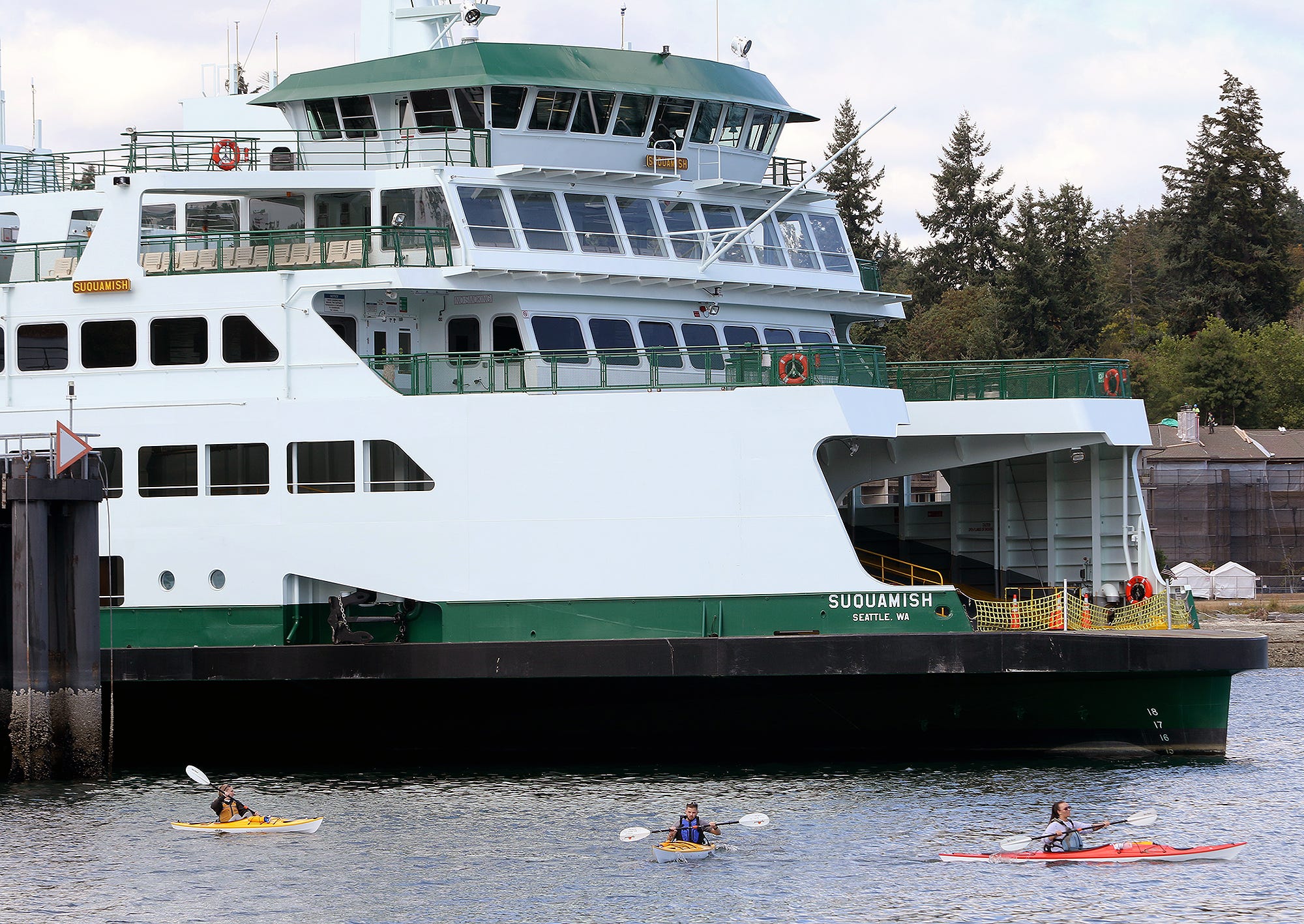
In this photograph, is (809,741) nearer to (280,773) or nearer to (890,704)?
(890,704)

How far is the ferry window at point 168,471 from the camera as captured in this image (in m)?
21.2

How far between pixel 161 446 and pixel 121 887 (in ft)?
20.8

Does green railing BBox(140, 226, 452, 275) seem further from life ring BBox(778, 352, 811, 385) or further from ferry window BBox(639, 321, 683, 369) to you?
life ring BBox(778, 352, 811, 385)

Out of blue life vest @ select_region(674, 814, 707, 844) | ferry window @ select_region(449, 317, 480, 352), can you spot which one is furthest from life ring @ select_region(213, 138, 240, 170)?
blue life vest @ select_region(674, 814, 707, 844)

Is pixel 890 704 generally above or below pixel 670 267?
below

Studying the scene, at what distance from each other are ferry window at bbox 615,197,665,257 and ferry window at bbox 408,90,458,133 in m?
2.58

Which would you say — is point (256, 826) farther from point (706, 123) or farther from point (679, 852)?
point (706, 123)

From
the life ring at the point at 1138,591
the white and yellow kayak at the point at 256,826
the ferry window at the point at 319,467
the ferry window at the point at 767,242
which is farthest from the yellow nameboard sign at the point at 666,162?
the white and yellow kayak at the point at 256,826

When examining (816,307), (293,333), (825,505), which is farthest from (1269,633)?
(293,333)

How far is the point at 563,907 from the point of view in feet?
52.9

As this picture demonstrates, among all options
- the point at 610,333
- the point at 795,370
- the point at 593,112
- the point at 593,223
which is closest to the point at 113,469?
the point at 610,333

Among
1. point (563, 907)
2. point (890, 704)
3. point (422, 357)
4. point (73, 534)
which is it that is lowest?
point (563, 907)

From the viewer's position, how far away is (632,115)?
76.4 feet

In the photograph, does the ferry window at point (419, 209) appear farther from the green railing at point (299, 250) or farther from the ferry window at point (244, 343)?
the ferry window at point (244, 343)
